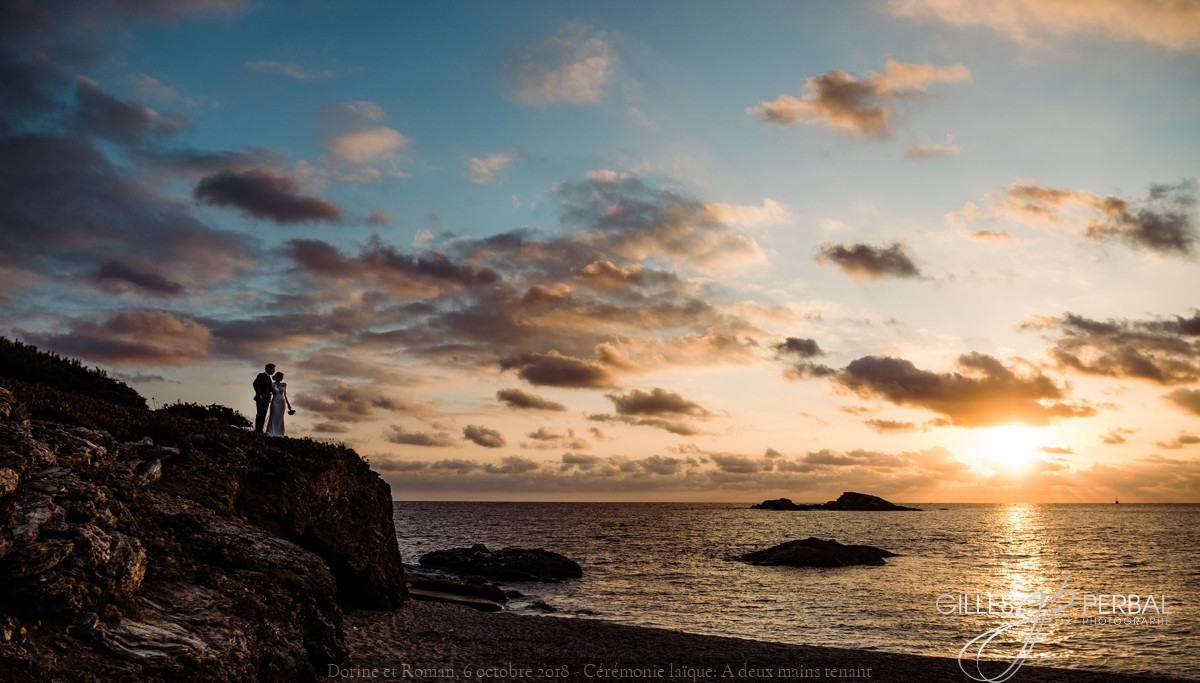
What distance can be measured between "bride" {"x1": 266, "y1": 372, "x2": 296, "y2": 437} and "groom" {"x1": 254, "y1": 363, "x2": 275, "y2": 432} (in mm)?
362

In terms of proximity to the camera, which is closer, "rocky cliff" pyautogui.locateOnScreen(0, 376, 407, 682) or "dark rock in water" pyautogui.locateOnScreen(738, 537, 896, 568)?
"rocky cliff" pyautogui.locateOnScreen(0, 376, 407, 682)

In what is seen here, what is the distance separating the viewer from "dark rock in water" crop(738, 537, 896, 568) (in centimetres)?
6733

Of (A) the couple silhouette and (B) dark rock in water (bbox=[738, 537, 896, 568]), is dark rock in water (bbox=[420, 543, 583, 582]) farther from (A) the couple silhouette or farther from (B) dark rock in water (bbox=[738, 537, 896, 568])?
(A) the couple silhouette

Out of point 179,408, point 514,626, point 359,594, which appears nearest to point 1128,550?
point 514,626

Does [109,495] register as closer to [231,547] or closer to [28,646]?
[231,547]

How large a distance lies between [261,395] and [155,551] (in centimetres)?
1620

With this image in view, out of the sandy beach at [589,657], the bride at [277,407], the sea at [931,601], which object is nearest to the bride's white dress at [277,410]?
the bride at [277,407]

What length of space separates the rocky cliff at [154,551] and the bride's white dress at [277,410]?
3.93 meters

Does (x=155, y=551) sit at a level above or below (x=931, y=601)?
above

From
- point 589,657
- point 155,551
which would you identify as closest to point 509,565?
point 589,657

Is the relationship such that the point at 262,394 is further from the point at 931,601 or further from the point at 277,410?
the point at 931,601

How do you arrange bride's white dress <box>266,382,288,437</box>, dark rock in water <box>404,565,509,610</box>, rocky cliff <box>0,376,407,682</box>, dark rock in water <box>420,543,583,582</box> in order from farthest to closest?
dark rock in water <box>420,543,583,582</box>, dark rock in water <box>404,565,509,610</box>, bride's white dress <box>266,382,288,437</box>, rocky cliff <box>0,376,407,682</box>
